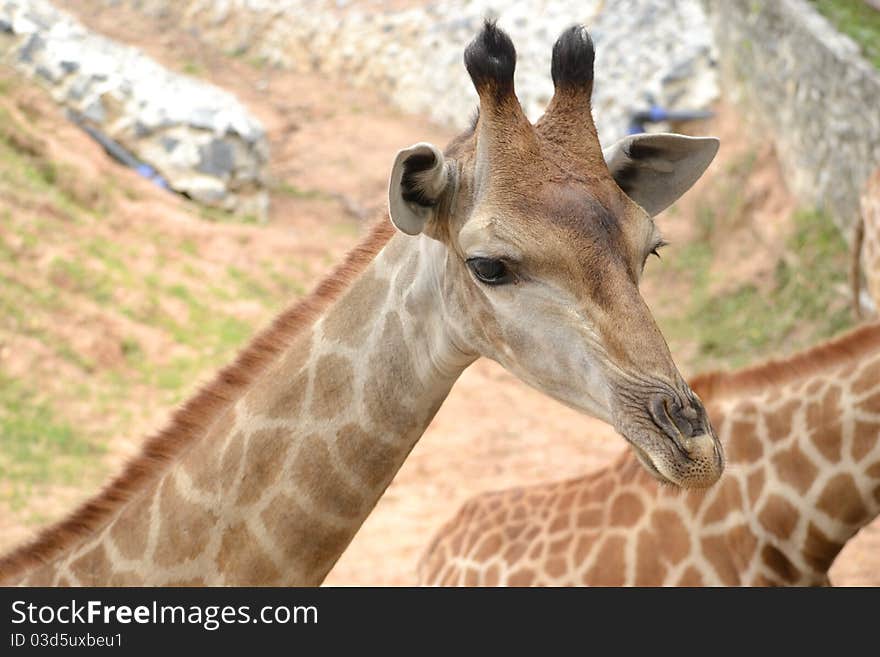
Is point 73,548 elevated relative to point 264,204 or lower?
elevated

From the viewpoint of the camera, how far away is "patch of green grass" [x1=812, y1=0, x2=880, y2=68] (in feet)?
46.5

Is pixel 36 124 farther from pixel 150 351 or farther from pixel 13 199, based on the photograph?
pixel 150 351

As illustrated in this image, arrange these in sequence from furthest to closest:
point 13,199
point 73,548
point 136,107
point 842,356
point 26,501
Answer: point 136,107 → point 13,199 → point 26,501 → point 842,356 → point 73,548

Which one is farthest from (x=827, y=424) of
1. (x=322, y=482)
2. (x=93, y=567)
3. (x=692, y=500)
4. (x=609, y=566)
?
(x=93, y=567)

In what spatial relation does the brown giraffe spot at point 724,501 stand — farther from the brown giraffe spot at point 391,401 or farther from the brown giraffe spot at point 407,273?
the brown giraffe spot at point 407,273

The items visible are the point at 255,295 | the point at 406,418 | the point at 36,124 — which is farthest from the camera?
the point at 36,124

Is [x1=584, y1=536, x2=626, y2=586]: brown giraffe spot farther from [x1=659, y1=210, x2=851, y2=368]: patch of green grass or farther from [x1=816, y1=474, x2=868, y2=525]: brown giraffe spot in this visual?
[x1=659, y1=210, x2=851, y2=368]: patch of green grass

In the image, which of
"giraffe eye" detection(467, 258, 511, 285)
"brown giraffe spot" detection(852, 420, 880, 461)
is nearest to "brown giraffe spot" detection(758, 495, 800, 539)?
"brown giraffe spot" detection(852, 420, 880, 461)

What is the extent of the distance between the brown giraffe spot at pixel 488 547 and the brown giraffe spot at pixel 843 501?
6.24 ft

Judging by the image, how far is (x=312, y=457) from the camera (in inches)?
148

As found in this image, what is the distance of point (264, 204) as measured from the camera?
63.8 ft

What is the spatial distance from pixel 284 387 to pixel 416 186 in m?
0.89
